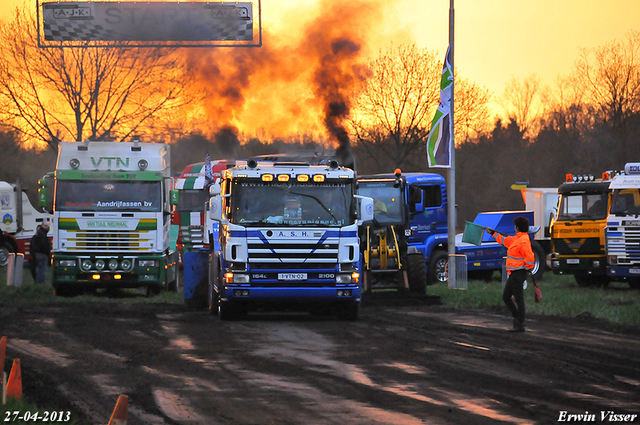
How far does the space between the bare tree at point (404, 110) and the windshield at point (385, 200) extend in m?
14.3

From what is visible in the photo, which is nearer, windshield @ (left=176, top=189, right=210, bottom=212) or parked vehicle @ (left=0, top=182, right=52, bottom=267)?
windshield @ (left=176, top=189, right=210, bottom=212)

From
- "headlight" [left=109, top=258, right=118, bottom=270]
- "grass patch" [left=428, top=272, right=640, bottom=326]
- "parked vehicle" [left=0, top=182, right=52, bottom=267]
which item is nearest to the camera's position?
"grass patch" [left=428, top=272, right=640, bottom=326]

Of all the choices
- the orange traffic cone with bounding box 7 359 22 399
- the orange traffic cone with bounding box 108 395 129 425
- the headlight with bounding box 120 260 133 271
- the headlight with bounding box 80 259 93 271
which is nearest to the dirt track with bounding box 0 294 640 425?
the orange traffic cone with bounding box 7 359 22 399

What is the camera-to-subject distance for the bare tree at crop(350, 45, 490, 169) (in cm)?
4356

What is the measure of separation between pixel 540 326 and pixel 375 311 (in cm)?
417

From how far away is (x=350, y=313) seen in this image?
16.9m

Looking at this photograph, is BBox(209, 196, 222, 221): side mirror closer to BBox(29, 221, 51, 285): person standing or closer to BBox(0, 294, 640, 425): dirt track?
BBox(0, 294, 640, 425): dirt track

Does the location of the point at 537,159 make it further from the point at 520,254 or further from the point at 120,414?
the point at 120,414

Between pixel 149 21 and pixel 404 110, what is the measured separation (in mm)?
24500

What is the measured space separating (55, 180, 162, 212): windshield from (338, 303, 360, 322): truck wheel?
6642 millimetres

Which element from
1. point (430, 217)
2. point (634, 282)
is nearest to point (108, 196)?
point (430, 217)

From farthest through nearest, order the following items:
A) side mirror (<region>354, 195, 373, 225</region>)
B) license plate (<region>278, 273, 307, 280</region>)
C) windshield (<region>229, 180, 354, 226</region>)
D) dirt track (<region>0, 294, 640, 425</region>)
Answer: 1. side mirror (<region>354, 195, 373, 225</region>)
2. windshield (<region>229, 180, 354, 226</region>)
3. license plate (<region>278, 273, 307, 280</region>)
4. dirt track (<region>0, 294, 640, 425</region>)

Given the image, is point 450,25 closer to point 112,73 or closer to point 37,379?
point 37,379

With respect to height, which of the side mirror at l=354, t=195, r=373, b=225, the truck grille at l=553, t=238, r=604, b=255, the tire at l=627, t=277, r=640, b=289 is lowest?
the tire at l=627, t=277, r=640, b=289
